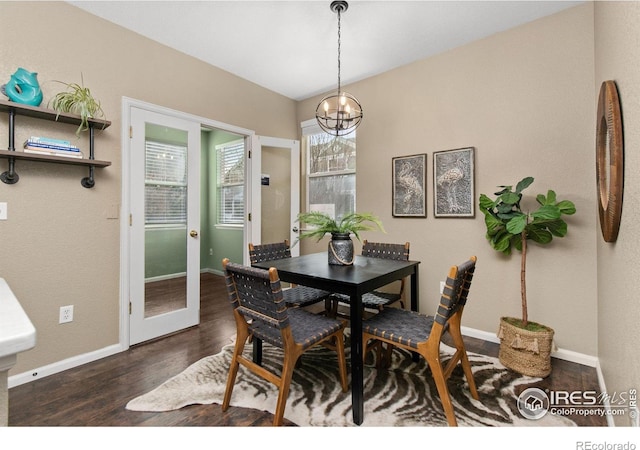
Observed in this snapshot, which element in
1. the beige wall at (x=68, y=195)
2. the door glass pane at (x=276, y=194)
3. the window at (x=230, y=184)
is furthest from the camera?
the window at (x=230, y=184)

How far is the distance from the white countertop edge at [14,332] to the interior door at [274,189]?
2.87 metres

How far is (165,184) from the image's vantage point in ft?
9.71

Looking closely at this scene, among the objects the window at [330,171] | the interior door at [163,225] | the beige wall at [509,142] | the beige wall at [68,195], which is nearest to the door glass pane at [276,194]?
the window at [330,171]

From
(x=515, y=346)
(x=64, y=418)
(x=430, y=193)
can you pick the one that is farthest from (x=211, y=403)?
(x=430, y=193)

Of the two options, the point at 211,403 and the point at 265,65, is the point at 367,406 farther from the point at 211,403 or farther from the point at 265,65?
the point at 265,65

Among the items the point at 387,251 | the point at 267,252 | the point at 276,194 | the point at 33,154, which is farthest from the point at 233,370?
the point at 276,194

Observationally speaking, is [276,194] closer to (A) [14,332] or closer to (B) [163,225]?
(B) [163,225]

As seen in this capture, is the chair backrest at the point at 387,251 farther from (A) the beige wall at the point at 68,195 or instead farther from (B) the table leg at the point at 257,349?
(A) the beige wall at the point at 68,195

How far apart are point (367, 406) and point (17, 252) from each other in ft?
8.56

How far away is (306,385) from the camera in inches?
79.4

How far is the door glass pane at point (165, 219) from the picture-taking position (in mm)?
2846

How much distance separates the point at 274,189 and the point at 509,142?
2727mm

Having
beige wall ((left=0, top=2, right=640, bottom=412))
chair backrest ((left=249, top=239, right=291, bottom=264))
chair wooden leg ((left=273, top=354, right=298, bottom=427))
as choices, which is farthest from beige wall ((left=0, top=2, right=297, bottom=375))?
chair wooden leg ((left=273, top=354, right=298, bottom=427))

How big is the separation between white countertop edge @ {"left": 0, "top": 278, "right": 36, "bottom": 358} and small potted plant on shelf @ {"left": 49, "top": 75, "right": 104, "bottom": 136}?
1808mm
